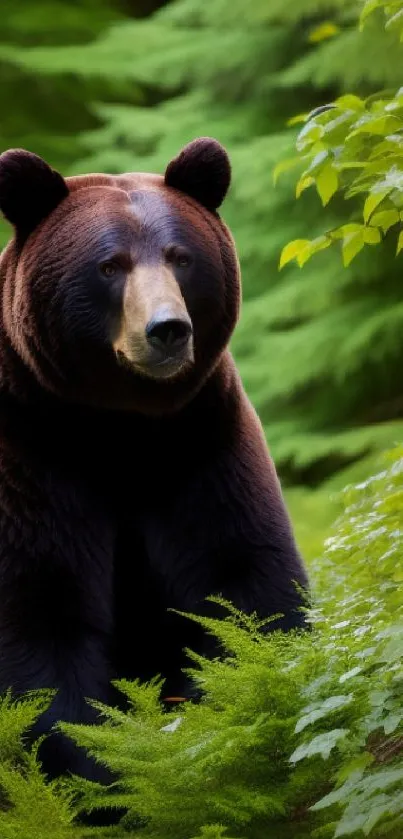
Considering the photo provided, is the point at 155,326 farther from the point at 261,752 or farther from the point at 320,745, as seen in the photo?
the point at 320,745

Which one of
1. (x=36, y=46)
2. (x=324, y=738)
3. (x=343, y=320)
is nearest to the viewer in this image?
(x=324, y=738)

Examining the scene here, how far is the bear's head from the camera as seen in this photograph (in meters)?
3.90

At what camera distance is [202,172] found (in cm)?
422

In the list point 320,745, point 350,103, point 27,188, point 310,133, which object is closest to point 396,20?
point 350,103

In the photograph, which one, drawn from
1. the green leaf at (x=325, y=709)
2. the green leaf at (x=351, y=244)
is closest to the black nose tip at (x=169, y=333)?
the green leaf at (x=351, y=244)

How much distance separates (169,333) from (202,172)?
73 centimetres

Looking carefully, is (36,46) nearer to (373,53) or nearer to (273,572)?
(373,53)

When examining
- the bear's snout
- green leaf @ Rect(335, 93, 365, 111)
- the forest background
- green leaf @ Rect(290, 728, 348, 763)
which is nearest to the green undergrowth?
green leaf @ Rect(290, 728, 348, 763)

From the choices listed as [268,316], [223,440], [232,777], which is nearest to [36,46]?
[268,316]

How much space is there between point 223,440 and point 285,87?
701 centimetres

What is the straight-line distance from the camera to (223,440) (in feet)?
13.6

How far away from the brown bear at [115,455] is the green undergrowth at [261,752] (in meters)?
0.57

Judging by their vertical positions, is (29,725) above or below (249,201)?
below

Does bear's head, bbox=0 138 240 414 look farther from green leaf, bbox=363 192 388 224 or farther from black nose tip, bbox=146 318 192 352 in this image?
green leaf, bbox=363 192 388 224
